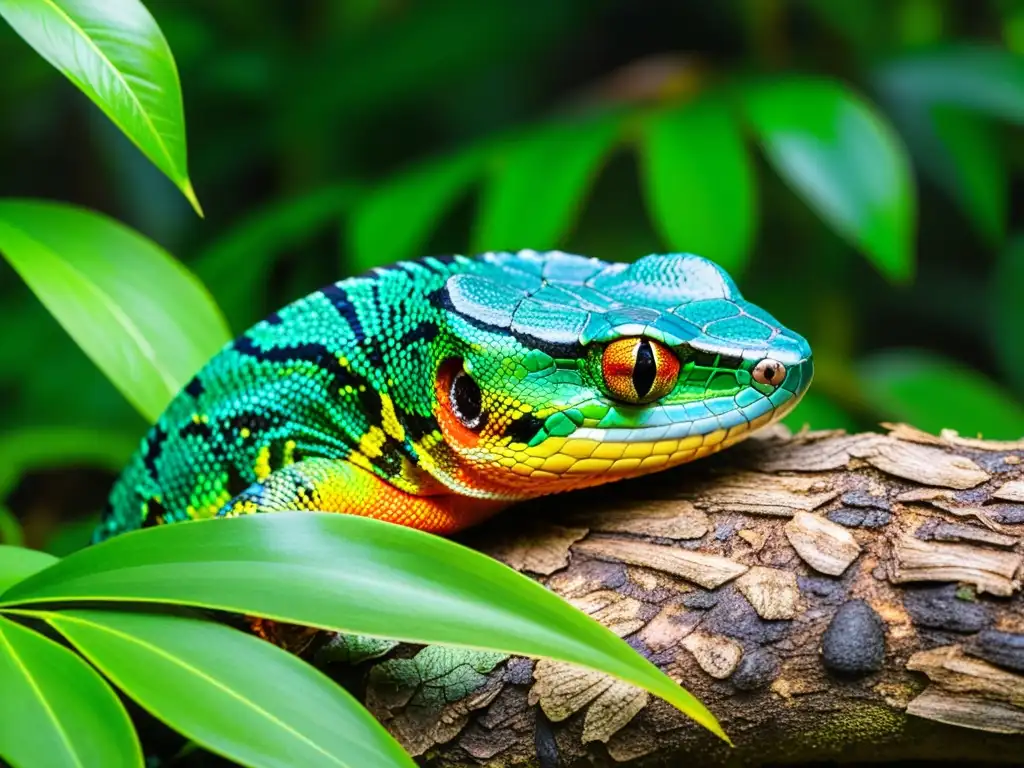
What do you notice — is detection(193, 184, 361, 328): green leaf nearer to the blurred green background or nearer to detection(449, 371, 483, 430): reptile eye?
the blurred green background

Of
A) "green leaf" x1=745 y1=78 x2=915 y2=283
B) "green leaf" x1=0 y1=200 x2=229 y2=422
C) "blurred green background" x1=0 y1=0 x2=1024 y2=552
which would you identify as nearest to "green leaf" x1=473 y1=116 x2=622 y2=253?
"blurred green background" x1=0 y1=0 x2=1024 y2=552

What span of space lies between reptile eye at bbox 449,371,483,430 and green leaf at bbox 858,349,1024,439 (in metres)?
2.01

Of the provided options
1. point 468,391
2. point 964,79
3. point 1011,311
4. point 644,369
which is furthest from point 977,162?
point 468,391

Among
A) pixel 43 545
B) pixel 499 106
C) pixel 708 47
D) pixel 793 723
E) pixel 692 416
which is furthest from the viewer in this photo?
pixel 708 47

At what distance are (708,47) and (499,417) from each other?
4.63 meters

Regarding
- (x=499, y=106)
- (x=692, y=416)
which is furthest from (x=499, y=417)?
(x=499, y=106)

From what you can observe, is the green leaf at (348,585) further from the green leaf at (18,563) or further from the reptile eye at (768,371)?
the reptile eye at (768,371)

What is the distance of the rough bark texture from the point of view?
5.16ft

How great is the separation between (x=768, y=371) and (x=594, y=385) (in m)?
0.33

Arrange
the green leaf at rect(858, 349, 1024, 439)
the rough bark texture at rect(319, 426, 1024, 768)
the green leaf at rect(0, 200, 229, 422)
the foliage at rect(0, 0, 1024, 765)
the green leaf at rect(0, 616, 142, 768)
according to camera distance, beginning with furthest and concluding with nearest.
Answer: the green leaf at rect(858, 349, 1024, 439)
the green leaf at rect(0, 200, 229, 422)
the rough bark texture at rect(319, 426, 1024, 768)
the foliage at rect(0, 0, 1024, 765)
the green leaf at rect(0, 616, 142, 768)

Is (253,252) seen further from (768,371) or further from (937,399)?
(937,399)

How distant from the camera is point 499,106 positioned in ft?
18.1

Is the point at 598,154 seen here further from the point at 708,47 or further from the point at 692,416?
the point at 708,47

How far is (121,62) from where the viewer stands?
1720 millimetres
